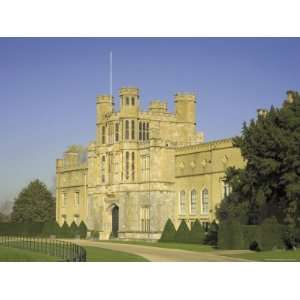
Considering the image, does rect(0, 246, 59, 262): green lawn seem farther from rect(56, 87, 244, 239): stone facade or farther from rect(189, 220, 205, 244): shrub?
rect(56, 87, 244, 239): stone facade

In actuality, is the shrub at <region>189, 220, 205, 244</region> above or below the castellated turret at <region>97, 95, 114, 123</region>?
below

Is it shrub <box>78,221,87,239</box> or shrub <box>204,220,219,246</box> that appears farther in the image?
shrub <box>78,221,87,239</box>

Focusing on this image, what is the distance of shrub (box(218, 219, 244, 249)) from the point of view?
42.7m

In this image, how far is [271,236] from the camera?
1620 inches

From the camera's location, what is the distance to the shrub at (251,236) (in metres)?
41.9

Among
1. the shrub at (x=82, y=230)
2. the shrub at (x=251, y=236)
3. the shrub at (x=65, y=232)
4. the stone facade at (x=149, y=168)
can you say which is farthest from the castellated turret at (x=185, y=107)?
the shrub at (x=251, y=236)

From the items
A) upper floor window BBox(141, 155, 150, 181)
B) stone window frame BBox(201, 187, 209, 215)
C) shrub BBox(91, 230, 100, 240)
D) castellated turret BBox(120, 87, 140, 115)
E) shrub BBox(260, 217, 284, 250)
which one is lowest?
shrub BBox(260, 217, 284, 250)

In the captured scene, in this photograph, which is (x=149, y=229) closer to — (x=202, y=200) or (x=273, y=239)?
(x=202, y=200)

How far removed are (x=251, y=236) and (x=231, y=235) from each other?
1.16 meters

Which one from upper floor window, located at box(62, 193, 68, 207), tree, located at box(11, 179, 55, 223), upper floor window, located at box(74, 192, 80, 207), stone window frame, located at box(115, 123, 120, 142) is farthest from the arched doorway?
tree, located at box(11, 179, 55, 223)

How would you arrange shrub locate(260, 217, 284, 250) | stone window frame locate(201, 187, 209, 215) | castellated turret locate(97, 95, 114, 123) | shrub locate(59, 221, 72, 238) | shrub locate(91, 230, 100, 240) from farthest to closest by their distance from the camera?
shrub locate(59, 221, 72, 238) < castellated turret locate(97, 95, 114, 123) < shrub locate(91, 230, 100, 240) < stone window frame locate(201, 187, 209, 215) < shrub locate(260, 217, 284, 250)

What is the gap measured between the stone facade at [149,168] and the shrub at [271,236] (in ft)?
41.9

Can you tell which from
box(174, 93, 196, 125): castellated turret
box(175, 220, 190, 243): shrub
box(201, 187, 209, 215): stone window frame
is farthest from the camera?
box(174, 93, 196, 125): castellated turret
